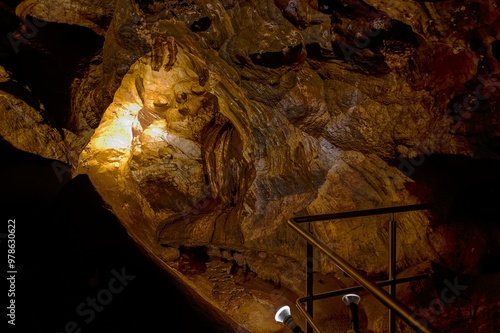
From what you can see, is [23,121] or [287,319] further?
[23,121]

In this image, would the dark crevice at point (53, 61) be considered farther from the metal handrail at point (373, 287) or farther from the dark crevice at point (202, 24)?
the metal handrail at point (373, 287)

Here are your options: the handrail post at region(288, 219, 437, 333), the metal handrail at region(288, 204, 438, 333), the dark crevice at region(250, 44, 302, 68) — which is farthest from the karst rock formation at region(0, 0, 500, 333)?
the handrail post at region(288, 219, 437, 333)

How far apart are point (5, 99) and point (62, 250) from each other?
2624 mm

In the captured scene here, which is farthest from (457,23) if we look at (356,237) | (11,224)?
(11,224)

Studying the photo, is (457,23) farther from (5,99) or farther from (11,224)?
(5,99)

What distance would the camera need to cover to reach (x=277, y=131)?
5984mm

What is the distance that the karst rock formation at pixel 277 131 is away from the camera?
366 centimetres

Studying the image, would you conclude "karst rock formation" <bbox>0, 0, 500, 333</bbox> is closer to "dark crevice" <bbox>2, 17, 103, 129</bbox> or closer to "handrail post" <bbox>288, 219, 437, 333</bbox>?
"dark crevice" <bbox>2, 17, 103, 129</bbox>

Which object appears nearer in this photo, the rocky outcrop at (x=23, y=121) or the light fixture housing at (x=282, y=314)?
the light fixture housing at (x=282, y=314)

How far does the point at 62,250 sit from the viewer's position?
4.01 metres

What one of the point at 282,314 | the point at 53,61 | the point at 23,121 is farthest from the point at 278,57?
the point at 23,121

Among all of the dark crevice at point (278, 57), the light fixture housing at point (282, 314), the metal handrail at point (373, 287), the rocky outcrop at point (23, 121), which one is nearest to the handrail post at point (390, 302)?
the metal handrail at point (373, 287)

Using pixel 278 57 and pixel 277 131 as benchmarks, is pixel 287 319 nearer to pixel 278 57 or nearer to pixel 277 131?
pixel 278 57

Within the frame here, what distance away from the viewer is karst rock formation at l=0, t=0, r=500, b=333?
3.66 metres
